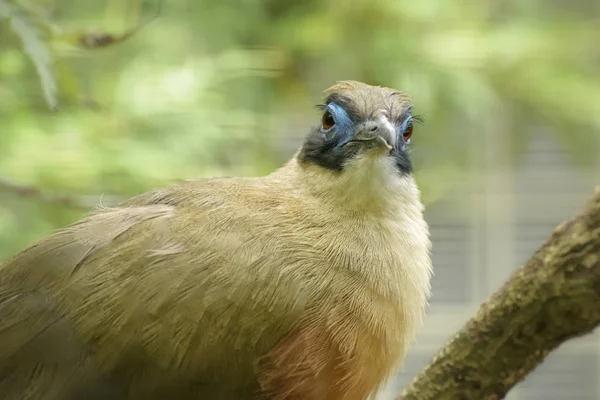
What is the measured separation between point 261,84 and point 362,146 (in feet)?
5.06

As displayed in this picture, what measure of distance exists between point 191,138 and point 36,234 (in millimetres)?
635

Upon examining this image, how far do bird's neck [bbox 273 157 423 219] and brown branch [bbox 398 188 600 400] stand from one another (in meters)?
0.39

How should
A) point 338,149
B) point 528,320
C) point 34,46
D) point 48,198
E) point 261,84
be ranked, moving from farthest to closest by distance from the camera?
point 261,84
point 48,198
point 338,149
point 34,46
point 528,320

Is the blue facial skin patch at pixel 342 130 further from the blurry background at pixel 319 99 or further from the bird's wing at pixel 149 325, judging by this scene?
the blurry background at pixel 319 99

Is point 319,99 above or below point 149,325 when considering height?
above

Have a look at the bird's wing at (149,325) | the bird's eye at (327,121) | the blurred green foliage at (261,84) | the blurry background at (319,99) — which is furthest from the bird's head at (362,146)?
the blurred green foliage at (261,84)

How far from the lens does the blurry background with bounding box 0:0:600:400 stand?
9.45ft

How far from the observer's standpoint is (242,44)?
344 centimetres

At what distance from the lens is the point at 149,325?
1722mm

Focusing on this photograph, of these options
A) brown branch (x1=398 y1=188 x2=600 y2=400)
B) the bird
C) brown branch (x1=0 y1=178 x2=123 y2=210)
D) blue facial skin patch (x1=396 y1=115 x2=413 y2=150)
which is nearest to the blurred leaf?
the bird

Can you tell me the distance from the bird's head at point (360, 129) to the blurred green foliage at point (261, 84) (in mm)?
967

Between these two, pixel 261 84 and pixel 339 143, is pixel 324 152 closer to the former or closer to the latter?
pixel 339 143

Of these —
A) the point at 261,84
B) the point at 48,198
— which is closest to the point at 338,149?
the point at 48,198

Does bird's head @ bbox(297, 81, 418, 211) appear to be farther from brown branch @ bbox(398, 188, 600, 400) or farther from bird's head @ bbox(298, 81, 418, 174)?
brown branch @ bbox(398, 188, 600, 400)
